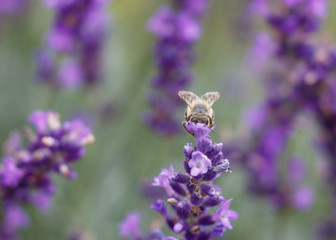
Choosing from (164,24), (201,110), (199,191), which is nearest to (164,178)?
(199,191)

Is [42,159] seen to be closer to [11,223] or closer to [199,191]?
[11,223]

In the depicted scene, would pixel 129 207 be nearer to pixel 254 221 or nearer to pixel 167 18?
pixel 254 221

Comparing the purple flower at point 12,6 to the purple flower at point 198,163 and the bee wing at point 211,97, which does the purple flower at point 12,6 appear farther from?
the purple flower at point 198,163

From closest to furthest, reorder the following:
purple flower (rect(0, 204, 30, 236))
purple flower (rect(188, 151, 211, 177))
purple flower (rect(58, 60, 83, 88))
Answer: purple flower (rect(188, 151, 211, 177)), purple flower (rect(0, 204, 30, 236)), purple flower (rect(58, 60, 83, 88))

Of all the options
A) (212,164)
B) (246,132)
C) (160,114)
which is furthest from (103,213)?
(212,164)

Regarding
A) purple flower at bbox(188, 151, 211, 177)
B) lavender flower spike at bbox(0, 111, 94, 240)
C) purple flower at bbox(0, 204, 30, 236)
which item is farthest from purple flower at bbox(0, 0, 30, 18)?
purple flower at bbox(188, 151, 211, 177)

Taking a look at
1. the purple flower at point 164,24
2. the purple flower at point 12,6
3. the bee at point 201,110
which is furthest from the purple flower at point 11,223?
the purple flower at point 12,6

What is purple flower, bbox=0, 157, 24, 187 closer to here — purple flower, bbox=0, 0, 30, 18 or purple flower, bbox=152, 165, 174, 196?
purple flower, bbox=152, 165, 174, 196
